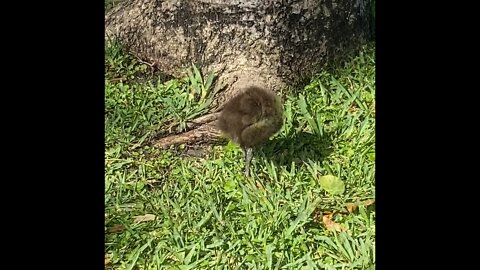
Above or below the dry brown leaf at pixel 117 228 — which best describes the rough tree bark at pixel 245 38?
above

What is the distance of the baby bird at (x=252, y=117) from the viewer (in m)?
3.54

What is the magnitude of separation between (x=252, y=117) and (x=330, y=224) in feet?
1.51

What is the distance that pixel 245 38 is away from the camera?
424cm

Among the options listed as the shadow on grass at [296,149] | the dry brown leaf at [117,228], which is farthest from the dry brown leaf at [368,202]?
the dry brown leaf at [117,228]

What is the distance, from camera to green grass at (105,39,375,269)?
3.33 metres

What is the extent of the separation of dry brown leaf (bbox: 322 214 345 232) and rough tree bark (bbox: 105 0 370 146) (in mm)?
759

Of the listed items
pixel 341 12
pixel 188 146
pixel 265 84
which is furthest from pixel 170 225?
pixel 341 12

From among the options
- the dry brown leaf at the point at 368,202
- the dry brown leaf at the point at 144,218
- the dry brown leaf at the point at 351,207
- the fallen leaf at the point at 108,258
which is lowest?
the fallen leaf at the point at 108,258

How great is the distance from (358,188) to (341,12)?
99cm

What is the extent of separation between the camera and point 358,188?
144 inches

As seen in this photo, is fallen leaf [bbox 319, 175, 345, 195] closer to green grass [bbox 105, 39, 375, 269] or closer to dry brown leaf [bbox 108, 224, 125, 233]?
green grass [bbox 105, 39, 375, 269]

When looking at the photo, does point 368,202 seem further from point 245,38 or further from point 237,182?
point 245,38

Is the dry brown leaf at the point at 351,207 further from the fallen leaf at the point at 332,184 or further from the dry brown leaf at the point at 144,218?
the dry brown leaf at the point at 144,218

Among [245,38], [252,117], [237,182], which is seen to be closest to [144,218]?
[237,182]
